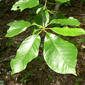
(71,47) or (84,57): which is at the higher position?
(71,47)

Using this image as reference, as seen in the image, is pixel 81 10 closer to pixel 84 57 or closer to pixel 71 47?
pixel 84 57

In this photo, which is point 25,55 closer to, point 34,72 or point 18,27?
point 18,27

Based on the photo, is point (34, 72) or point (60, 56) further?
point (34, 72)

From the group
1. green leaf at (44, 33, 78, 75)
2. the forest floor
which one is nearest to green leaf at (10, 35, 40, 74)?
green leaf at (44, 33, 78, 75)

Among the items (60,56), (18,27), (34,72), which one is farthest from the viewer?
(34,72)

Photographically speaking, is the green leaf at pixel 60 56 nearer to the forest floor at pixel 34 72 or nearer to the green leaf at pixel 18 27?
the green leaf at pixel 18 27

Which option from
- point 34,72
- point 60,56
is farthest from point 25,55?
point 34,72

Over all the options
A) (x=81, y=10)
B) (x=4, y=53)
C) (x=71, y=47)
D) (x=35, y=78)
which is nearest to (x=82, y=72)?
(x=35, y=78)

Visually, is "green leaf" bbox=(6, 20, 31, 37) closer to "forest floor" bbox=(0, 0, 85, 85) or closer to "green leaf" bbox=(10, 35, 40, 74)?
"green leaf" bbox=(10, 35, 40, 74)
